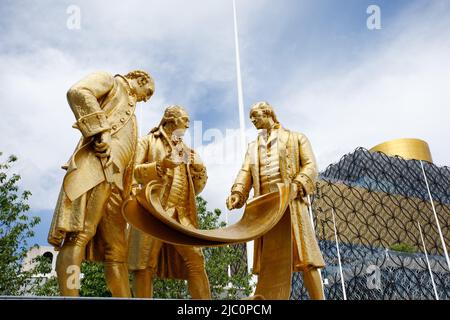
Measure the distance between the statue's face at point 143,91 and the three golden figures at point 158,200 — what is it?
0.01 meters

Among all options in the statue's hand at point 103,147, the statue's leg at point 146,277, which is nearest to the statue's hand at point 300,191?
the statue's leg at point 146,277

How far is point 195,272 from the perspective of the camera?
500 centimetres

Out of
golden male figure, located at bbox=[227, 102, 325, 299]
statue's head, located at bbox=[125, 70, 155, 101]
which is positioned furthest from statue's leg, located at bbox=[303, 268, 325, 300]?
statue's head, located at bbox=[125, 70, 155, 101]

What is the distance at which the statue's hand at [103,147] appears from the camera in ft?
14.2

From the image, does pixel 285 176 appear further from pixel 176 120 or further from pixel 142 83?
pixel 142 83

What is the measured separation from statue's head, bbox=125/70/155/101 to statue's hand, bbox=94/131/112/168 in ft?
3.30

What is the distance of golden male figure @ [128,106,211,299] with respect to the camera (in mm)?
4938

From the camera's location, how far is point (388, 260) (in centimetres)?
2723

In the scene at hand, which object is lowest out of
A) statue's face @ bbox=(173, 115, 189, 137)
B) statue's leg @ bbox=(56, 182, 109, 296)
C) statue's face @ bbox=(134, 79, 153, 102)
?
statue's leg @ bbox=(56, 182, 109, 296)

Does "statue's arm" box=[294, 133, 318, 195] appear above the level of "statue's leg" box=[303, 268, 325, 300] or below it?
above

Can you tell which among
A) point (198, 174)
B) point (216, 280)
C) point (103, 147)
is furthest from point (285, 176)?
point (216, 280)

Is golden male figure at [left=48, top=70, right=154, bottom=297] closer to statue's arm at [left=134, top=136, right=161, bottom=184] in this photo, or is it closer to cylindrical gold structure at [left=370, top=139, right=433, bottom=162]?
statue's arm at [left=134, top=136, right=161, bottom=184]
